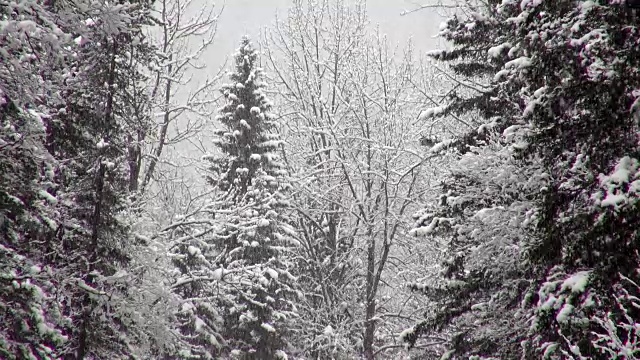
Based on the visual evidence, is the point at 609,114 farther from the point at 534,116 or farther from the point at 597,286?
the point at 597,286

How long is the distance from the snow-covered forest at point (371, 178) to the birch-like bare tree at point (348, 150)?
109 mm

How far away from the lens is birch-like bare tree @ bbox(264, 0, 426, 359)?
14.9 meters

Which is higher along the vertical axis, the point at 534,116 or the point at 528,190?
the point at 534,116

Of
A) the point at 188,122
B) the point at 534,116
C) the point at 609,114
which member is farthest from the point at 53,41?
the point at 188,122

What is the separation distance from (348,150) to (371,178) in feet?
3.55

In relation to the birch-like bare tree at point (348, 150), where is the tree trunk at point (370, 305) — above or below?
below

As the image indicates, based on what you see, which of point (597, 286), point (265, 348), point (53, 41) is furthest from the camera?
point (265, 348)

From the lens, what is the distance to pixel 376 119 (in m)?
16.2

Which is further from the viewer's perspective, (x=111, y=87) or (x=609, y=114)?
(x=111, y=87)

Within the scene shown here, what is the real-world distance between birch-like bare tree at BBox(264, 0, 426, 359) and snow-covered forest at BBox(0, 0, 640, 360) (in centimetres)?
11

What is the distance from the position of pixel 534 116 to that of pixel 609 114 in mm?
941

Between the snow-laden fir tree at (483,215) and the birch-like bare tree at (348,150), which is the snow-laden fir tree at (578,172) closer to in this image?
the snow-laden fir tree at (483,215)

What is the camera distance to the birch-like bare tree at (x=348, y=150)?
14930 mm

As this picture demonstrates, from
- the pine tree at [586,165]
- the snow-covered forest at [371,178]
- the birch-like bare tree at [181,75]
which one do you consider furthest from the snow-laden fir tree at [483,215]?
the birch-like bare tree at [181,75]
